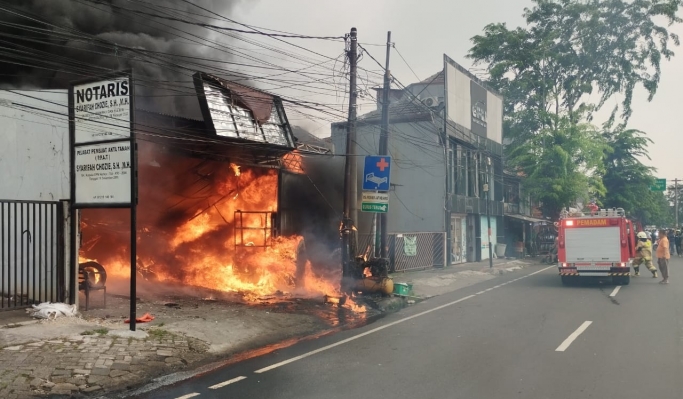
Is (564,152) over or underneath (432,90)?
underneath

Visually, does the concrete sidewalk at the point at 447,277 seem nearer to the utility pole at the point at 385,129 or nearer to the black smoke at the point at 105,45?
the utility pole at the point at 385,129

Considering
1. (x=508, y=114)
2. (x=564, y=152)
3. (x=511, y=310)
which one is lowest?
(x=511, y=310)

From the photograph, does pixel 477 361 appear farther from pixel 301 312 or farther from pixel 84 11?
pixel 84 11

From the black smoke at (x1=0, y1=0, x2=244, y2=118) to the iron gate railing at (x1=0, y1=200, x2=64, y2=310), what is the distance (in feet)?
14.2

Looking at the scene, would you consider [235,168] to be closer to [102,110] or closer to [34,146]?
[34,146]

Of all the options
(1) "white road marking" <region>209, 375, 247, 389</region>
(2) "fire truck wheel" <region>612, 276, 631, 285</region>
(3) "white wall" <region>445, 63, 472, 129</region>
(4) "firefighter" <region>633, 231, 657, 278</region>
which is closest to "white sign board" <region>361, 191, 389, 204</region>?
(2) "fire truck wheel" <region>612, 276, 631, 285</region>

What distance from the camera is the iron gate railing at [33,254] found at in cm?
988

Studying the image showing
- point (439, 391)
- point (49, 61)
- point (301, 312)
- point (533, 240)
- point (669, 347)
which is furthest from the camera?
point (533, 240)

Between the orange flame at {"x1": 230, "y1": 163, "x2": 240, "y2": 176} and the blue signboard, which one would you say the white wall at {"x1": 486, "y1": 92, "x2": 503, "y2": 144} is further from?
the orange flame at {"x1": 230, "y1": 163, "x2": 240, "y2": 176}

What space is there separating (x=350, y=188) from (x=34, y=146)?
774 centimetres

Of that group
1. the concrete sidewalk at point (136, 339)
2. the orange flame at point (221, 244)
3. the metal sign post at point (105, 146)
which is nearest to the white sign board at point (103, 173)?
the metal sign post at point (105, 146)

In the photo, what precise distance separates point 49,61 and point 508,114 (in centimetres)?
3356

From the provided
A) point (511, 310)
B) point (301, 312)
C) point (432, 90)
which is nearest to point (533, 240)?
point (432, 90)

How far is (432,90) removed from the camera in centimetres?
3553
